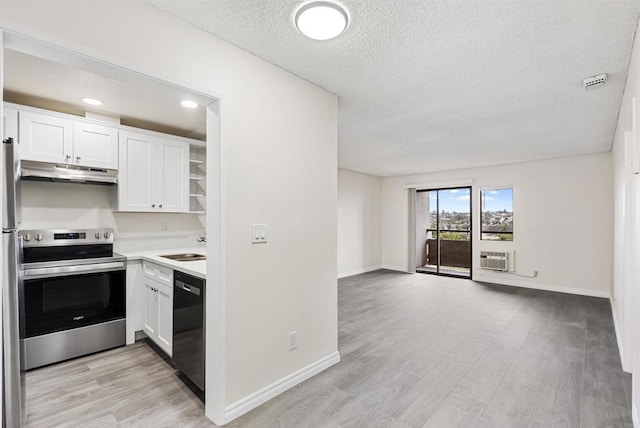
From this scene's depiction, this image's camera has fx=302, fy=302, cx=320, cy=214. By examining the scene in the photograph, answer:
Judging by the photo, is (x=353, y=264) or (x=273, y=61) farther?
(x=353, y=264)

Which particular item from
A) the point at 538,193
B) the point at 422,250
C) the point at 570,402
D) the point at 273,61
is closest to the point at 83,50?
the point at 273,61

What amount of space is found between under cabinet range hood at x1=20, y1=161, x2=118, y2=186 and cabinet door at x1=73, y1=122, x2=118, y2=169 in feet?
0.21

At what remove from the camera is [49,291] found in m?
2.62

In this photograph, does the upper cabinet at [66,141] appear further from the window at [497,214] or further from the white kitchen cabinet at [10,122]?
the window at [497,214]

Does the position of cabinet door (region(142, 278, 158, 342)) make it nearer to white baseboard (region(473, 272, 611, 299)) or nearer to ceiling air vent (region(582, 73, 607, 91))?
ceiling air vent (region(582, 73, 607, 91))

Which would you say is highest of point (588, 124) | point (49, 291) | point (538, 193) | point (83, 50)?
point (588, 124)

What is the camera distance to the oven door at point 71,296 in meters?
2.53

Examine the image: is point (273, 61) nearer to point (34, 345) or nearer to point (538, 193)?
point (34, 345)

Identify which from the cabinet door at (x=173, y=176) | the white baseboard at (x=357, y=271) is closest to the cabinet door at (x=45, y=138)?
the cabinet door at (x=173, y=176)

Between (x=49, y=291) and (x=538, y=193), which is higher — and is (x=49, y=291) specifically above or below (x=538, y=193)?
below

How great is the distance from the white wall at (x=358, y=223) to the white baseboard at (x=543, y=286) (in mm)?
2330

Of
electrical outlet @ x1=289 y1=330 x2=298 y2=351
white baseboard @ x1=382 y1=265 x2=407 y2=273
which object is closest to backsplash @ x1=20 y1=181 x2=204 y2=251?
electrical outlet @ x1=289 y1=330 x2=298 y2=351

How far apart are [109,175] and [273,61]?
7.07ft

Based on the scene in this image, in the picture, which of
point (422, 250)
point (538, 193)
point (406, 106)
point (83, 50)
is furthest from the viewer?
point (422, 250)
